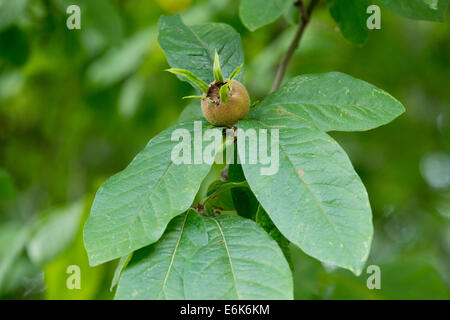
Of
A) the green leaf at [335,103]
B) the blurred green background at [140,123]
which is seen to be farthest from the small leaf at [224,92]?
the blurred green background at [140,123]

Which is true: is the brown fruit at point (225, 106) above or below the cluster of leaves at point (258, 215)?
above

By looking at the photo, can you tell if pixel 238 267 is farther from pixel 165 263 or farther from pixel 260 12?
pixel 260 12

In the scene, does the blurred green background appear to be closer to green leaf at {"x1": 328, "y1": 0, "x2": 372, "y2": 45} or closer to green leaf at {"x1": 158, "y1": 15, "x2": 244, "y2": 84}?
green leaf at {"x1": 158, "y1": 15, "x2": 244, "y2": 84}

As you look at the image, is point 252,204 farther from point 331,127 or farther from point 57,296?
point 57,296

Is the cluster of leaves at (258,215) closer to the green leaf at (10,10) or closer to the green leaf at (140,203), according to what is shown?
the green leaf at (140,203)

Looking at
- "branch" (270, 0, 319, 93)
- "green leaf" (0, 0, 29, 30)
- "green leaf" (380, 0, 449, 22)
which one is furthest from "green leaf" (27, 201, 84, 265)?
"green leaf" (380, 0, 449, 22)

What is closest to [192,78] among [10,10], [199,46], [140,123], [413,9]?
[199,46]
